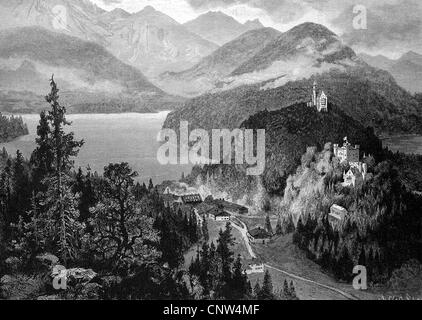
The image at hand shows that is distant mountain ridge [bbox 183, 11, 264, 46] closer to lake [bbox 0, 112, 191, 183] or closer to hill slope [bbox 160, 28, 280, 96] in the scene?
hill slope [bbox 160, 28, 280, 96]

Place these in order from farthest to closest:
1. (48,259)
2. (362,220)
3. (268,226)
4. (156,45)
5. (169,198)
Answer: (156,45)
(169,198)
(268,226)
(48,259)
(362,220)

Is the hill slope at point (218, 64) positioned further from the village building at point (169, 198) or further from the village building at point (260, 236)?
the village building at point (260, 236)

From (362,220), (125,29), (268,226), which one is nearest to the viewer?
(362,220)

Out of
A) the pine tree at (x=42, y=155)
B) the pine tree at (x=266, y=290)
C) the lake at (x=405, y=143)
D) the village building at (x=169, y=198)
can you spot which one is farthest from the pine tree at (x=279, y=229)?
the pine tree at (x=42, y=155)

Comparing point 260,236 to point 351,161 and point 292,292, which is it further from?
point 351,161

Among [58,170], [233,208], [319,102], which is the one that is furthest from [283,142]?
[58,170]

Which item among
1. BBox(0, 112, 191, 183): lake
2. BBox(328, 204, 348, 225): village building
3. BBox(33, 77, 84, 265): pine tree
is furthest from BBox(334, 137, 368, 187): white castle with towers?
BBox(33, 77, 84, 265): pine tree

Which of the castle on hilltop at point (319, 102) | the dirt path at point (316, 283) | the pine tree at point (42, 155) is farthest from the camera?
the castle on hilltop at point (319, 102)
